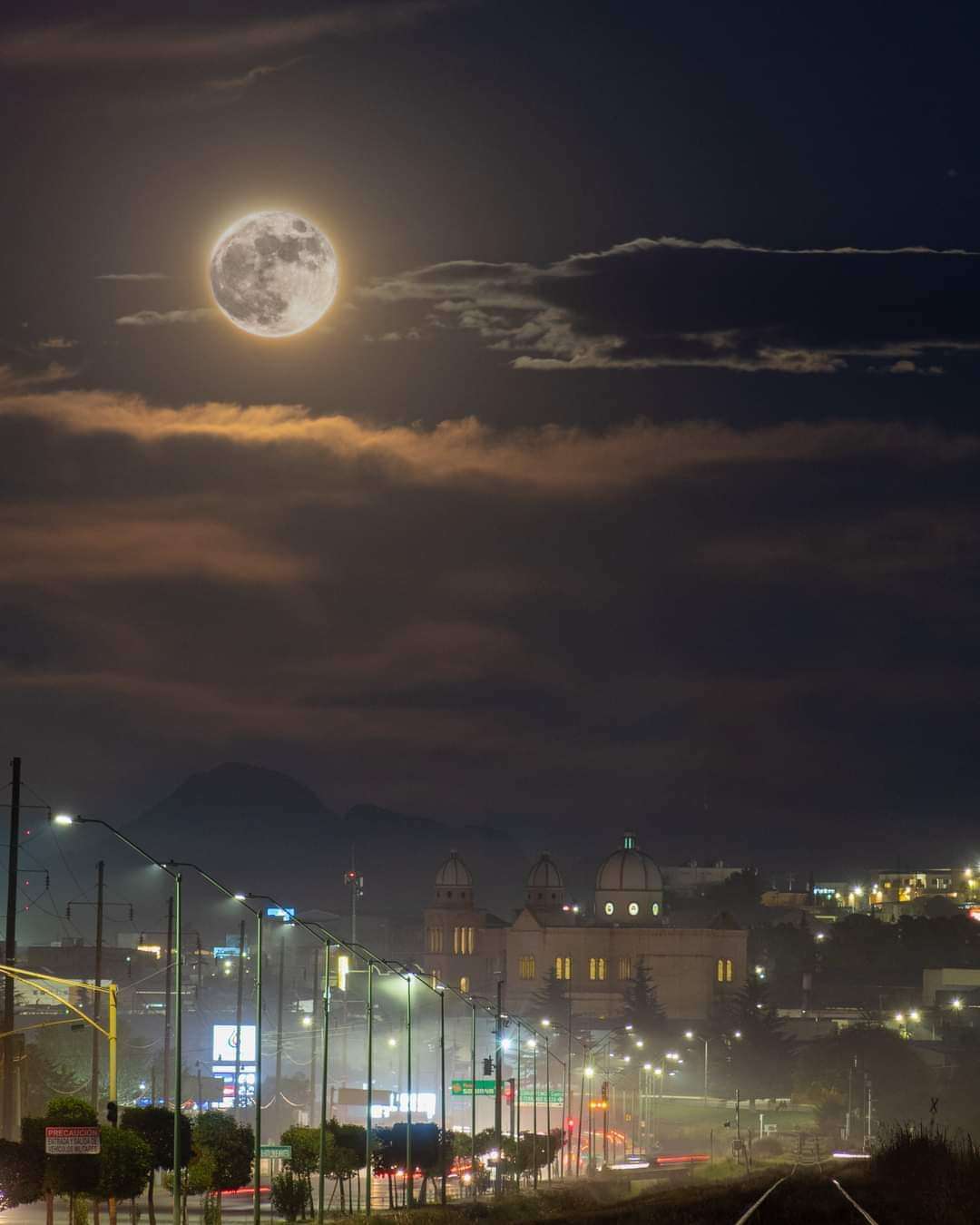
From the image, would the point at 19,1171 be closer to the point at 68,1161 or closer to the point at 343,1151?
the point at 68,1161

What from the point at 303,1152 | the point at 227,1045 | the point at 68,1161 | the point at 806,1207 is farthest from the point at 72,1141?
the point at 227,1045

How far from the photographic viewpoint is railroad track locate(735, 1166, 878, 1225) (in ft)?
147

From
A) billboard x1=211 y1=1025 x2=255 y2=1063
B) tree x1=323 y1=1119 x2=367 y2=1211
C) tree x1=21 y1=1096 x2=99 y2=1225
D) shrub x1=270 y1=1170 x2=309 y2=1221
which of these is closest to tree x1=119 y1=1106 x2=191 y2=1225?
shrub x1=270 y1=1170 x2=309 y2=1221

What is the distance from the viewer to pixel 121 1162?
50.0 metres

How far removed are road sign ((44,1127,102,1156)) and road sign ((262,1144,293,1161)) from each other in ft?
64.2

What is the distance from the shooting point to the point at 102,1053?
148 meters

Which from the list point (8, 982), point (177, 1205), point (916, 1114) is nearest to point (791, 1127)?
point (916, 1114)

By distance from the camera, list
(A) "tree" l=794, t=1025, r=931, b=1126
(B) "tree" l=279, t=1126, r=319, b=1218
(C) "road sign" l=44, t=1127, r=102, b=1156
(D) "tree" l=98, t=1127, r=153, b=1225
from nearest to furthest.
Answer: (C) "road sign" l=44, t=1127, r=102, b=1156, (D) "tree" l=98, t=1127, r=153, b=1225, (B) "tree" l=279, t=1126, r=319, b=1218, (A) "tree" l=794, t=1025, r=931, b=1126

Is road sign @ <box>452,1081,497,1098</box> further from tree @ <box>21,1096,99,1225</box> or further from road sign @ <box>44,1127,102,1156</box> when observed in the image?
road sign @ <box>44,1127,102,1156</box>

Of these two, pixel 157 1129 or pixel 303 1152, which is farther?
pixel 303 1152

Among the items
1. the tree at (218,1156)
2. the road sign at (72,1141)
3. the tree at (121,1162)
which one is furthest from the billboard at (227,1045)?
the road sign at (72,1141)

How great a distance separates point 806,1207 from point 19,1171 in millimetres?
19125

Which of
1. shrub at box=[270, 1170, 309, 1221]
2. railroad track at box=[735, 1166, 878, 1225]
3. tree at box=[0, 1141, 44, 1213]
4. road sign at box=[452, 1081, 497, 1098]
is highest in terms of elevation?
road sign at box=[452, 1081, 497, 1098]

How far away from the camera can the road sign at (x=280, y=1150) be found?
63375 millimetres
